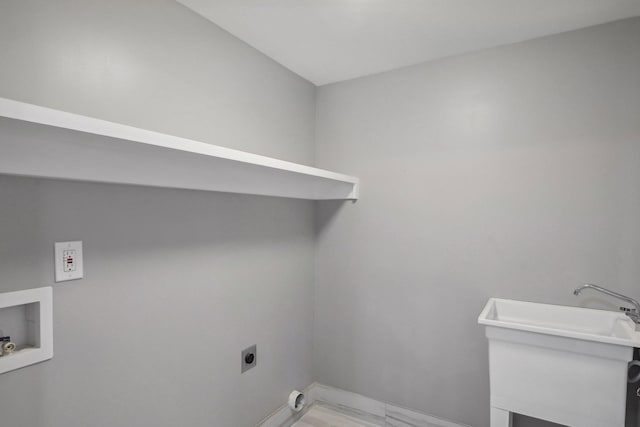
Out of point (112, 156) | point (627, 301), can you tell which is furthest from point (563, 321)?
point (112, 156)

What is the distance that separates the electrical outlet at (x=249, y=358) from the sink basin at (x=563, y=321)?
3.82 feet

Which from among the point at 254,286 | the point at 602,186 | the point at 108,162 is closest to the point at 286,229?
the point at 254,286

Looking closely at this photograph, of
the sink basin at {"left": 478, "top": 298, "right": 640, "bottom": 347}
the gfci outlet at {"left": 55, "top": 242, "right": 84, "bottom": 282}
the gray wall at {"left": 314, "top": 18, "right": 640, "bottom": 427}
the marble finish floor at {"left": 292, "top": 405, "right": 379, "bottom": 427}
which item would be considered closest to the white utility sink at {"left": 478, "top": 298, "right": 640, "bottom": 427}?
the sink basin at {"left": 478, "top": 298, "right": 640, "bottom": 347}

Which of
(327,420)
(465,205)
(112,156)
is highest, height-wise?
(112,156)

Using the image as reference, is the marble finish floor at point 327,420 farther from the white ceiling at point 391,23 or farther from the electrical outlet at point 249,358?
the white ceiling at point 391,23

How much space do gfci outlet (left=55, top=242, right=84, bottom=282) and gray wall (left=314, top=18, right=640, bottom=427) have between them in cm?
149

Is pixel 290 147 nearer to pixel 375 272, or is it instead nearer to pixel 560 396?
pixel 375 272

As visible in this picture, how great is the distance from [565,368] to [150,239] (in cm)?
176

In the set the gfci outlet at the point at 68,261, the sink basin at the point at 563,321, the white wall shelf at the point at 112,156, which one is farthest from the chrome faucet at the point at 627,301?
the gfci outlet at the point at 68,261

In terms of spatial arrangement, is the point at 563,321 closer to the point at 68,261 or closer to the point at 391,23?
the point at 391,23

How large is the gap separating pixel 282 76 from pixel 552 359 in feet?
6.50

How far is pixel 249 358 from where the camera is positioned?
1.87 meters

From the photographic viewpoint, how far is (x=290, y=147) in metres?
2.18

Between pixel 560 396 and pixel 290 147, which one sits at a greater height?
pixel 290 147
